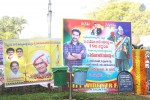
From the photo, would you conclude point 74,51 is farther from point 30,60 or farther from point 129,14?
point 129,14

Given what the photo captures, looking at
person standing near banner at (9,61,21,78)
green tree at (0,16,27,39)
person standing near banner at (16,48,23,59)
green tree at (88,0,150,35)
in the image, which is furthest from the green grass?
green tree at (0,16,27,39)

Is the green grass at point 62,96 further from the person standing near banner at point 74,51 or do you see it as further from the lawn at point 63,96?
the person standing near banner at point 74,51

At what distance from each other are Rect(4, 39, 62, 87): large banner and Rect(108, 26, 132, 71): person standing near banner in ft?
7.52

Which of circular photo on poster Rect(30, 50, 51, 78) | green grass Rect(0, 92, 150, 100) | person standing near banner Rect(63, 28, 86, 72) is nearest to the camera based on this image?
green grass Rect(0, 92, 150, 100)

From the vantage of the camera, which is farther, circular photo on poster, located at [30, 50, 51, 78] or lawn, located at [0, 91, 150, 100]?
circular photo on poster, located at [30, 50, 51, 78]

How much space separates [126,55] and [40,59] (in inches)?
136

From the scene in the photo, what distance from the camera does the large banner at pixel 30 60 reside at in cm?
1150

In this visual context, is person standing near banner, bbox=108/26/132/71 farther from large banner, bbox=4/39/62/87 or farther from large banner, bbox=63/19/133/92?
large banner, bbox=4/39/62/87

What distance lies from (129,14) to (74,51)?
49.9 meters

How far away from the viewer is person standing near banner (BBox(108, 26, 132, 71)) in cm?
1263

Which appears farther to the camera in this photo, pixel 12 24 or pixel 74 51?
pixel 12 24

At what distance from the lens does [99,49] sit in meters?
12.4

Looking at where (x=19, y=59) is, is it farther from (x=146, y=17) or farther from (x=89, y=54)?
(x=146, y=17)

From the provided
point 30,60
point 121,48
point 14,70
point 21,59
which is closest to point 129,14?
point 121,48
